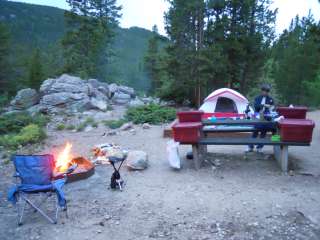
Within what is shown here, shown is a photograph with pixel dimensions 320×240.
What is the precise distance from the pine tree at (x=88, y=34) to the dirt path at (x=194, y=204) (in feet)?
66.1

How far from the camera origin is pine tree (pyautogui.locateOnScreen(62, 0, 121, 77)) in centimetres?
2594

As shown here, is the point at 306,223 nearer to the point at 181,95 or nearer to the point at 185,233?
the point at 185,233

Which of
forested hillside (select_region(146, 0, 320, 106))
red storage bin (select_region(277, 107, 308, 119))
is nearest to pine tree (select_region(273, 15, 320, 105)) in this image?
forested hillside (select_region(146, 0, 320, 106))

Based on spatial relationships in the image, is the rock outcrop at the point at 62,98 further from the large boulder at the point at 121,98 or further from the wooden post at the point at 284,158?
the wooden post at the point at 284,158

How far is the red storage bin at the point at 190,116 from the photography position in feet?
21.8

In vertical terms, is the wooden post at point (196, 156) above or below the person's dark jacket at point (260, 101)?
below

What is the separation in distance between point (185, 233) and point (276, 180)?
7.93 ft

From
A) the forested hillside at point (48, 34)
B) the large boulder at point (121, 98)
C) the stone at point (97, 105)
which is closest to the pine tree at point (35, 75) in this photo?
the large boulder at point (121, 98)

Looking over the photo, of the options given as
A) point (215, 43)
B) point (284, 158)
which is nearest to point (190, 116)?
point (284, 158)

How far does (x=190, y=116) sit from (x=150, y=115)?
→ 5760mm

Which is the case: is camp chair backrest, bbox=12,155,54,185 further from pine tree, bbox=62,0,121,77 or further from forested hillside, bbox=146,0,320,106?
pine tree, bbox=62,0,121,77

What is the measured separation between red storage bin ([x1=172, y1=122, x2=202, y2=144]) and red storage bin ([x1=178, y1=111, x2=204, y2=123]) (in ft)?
2.41

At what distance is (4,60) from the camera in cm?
2670

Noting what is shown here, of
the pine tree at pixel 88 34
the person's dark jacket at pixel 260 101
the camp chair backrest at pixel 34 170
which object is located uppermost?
the pine tree at pixel 88 34
